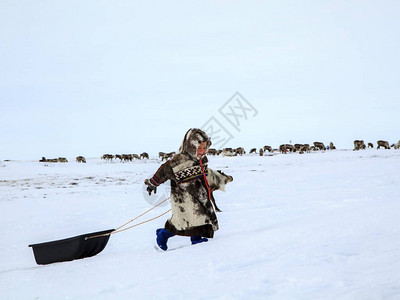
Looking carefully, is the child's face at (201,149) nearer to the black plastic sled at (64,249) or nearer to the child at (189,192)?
the child at (189,192)

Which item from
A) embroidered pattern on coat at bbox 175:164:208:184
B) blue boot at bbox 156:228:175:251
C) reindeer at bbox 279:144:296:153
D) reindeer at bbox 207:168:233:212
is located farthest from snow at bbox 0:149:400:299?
reindeer at bbox 279:144:296:153

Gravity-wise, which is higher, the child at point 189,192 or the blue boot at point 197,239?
the child at point 189,192

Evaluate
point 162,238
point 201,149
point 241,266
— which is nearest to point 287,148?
point 201,149

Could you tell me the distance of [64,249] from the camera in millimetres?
3795

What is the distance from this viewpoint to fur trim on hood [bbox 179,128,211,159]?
4253 mm

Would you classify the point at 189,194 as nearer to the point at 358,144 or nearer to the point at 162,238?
the point at 162,238

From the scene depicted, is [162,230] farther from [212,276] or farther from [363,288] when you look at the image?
[363,288]

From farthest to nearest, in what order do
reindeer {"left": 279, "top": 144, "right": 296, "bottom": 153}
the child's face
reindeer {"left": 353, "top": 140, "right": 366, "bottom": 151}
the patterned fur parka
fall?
reindeer {"left": 279, "top": 144, "right": 296, "bottom": 153} → reindeer {"left": 353, "top": 140, "right": 366, "bottom": 151} → the child's face → the patterned fur parka

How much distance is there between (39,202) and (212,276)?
26.7ft

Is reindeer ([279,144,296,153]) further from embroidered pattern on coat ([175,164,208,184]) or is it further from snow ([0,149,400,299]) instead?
embroidered pattern on coat ([175,164,208,184])

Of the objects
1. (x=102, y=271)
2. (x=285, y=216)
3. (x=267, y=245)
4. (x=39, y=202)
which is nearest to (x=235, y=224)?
(x=285, y=216)

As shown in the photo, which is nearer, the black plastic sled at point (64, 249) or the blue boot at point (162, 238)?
the black plastic sled at point (64, 249)

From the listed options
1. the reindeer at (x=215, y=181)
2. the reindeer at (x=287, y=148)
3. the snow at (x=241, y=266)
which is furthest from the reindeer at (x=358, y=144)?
the reindeer at (x=215, y=181)

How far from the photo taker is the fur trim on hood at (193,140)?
4.25m
